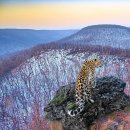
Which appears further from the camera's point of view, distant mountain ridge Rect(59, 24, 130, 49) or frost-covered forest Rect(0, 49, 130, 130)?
distant mountain ridge Rect(59, 24, 130, 49)

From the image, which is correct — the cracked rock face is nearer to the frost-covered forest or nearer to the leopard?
the leopard

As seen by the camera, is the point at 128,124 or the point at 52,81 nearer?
the point at 128,124

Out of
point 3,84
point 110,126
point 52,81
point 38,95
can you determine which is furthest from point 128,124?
point 3,84

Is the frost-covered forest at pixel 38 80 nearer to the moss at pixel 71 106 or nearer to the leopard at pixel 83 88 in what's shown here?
the moss at pixel 71 106

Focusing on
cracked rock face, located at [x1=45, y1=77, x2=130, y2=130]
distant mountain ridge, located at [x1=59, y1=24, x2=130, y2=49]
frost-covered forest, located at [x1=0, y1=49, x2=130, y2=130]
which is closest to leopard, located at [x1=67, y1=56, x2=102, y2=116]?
cracked rock face, located at [x1=45, y1=77, x2=130, y2=130]

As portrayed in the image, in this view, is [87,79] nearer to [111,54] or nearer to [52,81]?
[52,81]

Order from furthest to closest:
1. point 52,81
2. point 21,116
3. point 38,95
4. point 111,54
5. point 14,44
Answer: point 14,44, point 111,54, point 52,81, point 38,95, point 21,116
